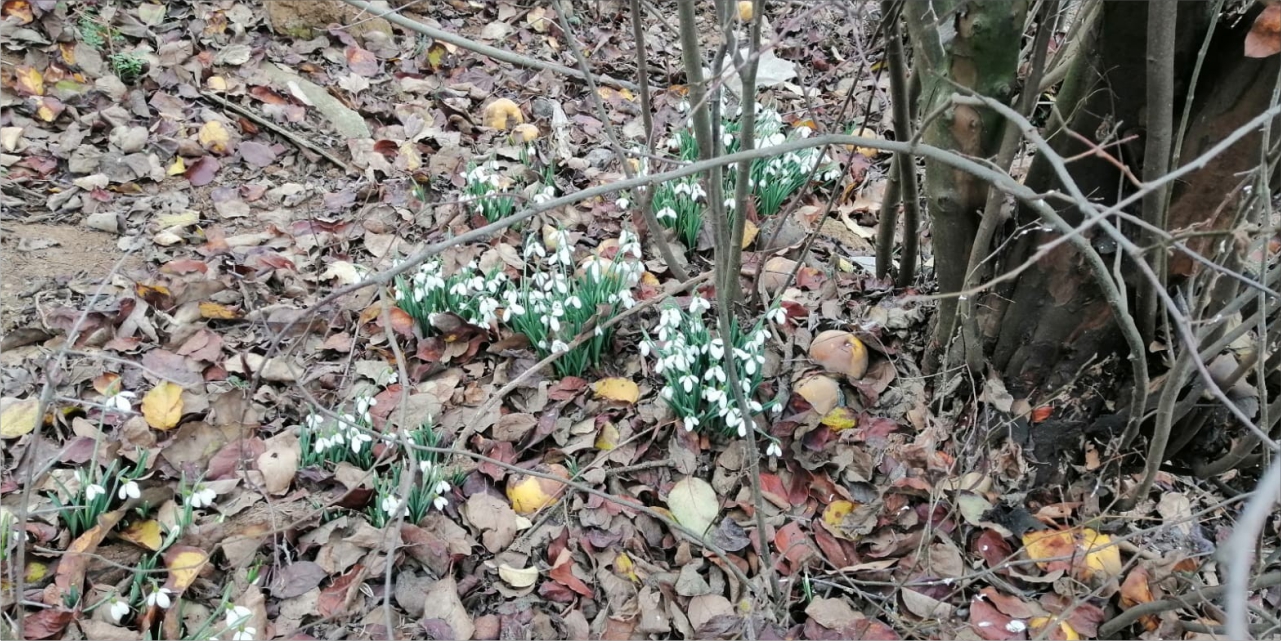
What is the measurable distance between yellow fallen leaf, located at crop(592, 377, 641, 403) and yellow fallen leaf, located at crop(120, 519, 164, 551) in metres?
1.18

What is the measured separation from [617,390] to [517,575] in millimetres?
634

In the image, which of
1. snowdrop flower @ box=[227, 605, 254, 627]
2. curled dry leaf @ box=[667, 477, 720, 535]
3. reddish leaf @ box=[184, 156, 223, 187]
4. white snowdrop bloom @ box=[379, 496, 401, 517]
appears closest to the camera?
snowdrop flower @ box=[227, 605, 254, 627]

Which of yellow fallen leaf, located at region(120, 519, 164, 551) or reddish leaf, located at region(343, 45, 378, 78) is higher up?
reddish leaf, located at region(343, 45, 378, 78)

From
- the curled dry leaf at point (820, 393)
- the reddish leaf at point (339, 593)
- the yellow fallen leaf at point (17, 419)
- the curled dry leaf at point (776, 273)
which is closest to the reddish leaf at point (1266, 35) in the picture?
the curled dry leaf at point (820, 393)

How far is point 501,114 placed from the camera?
Answer: 361 centimetres

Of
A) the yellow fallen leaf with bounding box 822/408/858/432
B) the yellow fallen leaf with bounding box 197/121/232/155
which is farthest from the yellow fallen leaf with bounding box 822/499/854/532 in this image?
the yellow fallen leaf with bounding box 197/121/232/155

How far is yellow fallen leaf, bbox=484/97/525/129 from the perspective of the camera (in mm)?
3600

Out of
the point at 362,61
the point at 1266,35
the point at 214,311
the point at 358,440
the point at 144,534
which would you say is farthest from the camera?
the point at 362,61

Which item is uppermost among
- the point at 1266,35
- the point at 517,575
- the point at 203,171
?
the point at 1266,35

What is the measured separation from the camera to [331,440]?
7.07ft

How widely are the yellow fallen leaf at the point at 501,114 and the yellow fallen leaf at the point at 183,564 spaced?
217 centimetres

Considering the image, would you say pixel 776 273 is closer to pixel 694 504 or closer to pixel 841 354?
pixel 841 354

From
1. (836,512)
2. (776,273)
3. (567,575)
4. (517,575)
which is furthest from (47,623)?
(776,273)

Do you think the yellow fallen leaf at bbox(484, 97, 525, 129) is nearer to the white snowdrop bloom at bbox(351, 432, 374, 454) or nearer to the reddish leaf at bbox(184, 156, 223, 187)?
the reddish leaf at bbox(184, 156, 223, 187)
